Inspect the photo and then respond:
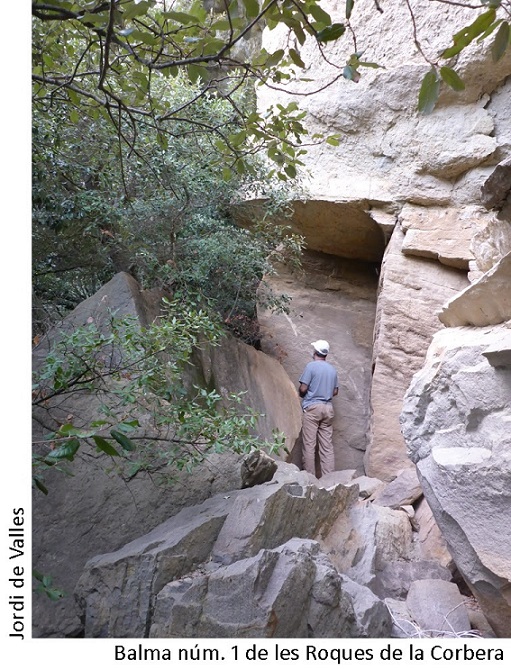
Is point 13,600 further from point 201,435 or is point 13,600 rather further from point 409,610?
point 409,610

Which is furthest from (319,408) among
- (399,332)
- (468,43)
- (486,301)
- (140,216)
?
(468,43)

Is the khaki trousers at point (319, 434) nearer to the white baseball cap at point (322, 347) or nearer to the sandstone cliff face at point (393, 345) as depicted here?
the sandstone cliff face at point (393, 345)

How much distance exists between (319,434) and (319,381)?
0.66m

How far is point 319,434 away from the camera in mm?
6797

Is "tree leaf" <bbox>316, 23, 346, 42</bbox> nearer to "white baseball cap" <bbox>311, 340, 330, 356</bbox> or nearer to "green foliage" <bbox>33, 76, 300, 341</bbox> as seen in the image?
"green foliage" <bbox>33, 76, 300, 341</bbox>

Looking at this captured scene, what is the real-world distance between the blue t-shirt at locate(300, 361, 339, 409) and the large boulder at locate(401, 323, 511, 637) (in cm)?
324

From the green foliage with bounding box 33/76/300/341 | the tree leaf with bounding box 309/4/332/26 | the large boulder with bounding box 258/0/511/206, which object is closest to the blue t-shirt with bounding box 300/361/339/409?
the green foliage with bounding box 33/76/300/341

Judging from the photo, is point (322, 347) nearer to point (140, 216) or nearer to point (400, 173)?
point (400, 173)

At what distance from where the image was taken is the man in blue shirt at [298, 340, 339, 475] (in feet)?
21.8

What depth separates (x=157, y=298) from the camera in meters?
4.80

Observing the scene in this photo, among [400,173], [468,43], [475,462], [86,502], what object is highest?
[400,173]

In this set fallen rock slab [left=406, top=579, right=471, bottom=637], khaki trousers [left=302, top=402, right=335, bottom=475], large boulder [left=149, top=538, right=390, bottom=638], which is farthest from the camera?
khaki trousers [left=302, top=402, right=335, bottom=475]
